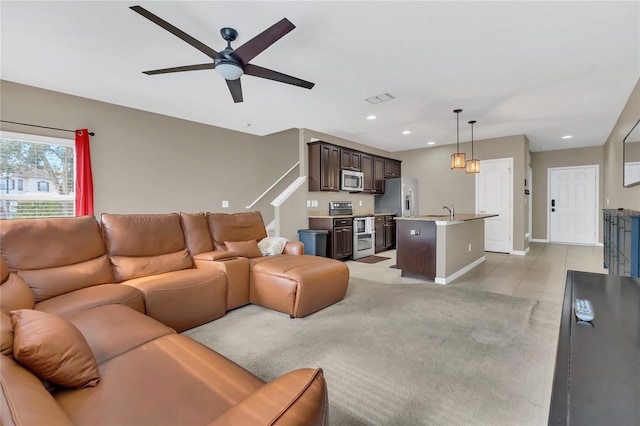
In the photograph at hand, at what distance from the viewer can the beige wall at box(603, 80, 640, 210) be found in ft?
12.3

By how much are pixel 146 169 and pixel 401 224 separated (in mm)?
4187

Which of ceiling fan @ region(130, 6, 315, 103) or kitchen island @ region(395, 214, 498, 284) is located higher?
ceiling fan @ region(130, 6, 315, 103)

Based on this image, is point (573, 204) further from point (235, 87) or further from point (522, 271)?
point (235, 87)

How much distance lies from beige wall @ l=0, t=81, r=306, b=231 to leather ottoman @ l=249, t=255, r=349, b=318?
2521mm

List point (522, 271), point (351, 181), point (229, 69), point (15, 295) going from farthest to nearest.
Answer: point (351, 181) → point (522, 271) → point (229, 69) → point (15, 295)

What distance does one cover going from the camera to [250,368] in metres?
1.99

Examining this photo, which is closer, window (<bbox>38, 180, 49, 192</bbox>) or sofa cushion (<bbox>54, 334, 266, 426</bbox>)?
sofa cushion (<bbox>54, 334, 266, 426</bbox>)

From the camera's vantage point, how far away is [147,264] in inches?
108

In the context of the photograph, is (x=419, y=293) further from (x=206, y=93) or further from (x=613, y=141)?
(x=613, y=141)

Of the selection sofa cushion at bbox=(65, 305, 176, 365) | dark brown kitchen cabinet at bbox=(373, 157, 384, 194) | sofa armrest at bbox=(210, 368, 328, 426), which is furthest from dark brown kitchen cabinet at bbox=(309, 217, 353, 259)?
sofa armrest at bbox=(210, 368, 328, 426)

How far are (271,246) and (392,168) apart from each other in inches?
196

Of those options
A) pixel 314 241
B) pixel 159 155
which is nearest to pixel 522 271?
pixel 314 241

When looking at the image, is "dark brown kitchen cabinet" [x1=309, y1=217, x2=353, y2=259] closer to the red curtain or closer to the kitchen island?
the kitchen island

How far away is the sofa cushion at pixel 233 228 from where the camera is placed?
347 cm
